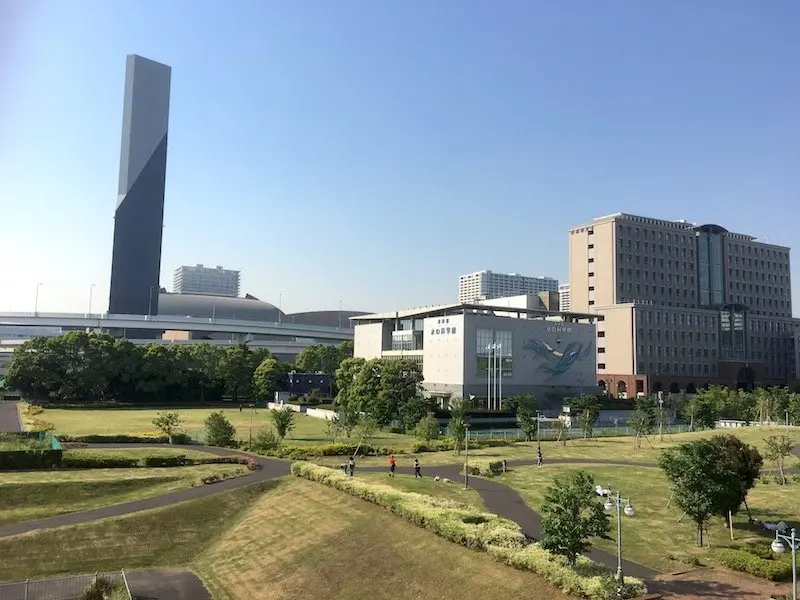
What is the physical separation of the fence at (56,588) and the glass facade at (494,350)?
2980 inches

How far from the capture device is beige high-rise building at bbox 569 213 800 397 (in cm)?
13388

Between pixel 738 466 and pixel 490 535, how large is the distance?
14.8 meters

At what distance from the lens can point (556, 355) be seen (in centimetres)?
10725

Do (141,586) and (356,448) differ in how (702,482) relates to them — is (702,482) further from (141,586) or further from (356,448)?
(356,448)

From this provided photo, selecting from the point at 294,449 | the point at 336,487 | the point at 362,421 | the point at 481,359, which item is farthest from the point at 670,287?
the point at 336,487

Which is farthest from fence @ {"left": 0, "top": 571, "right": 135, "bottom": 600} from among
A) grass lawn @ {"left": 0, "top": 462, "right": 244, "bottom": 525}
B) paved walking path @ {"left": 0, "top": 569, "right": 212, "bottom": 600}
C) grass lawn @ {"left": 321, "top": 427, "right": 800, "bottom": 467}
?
grass lawn @ {"left": 321, "top": 427, "right": 800, "bottom": 467}

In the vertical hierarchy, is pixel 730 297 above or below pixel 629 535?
above

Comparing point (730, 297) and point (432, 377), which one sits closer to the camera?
point (432, 377)

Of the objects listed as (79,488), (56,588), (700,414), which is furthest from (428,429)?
(56,588)

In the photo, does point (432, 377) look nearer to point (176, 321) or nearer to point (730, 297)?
point (730, 297)

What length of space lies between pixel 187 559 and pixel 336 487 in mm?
9749

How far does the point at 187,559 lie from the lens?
32312 millimetres

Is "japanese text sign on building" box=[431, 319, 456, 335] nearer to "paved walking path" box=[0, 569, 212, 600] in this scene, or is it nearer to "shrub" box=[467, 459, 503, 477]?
"shrub" box=[467, 459, 503, 477]

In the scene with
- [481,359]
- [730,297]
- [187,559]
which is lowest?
[187,559]
